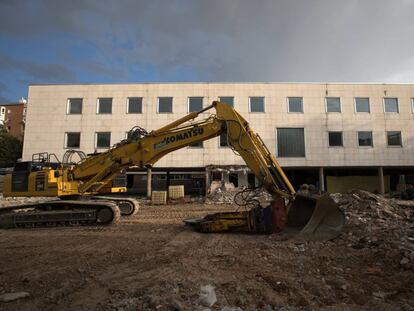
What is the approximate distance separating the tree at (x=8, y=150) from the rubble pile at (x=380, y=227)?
4867 cm

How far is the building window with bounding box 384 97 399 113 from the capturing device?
93.1ft

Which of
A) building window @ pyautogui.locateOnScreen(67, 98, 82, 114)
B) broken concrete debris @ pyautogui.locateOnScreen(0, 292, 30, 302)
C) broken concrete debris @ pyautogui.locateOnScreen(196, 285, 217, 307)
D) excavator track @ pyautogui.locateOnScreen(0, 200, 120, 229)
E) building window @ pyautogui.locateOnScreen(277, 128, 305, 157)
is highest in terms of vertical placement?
building window @ pyautogui.locateOnScreen(67, 98, 82, 114)

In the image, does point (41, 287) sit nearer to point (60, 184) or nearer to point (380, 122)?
point (60, 184)

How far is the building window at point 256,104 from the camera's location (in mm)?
27453

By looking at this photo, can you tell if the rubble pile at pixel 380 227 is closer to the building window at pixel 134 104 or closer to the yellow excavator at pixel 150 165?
the yellow excavator at pixel 150 165

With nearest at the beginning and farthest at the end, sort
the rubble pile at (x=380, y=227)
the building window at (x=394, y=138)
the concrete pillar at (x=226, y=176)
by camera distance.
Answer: the rubble pile at (x=380, y=227)
the concrete pillar at (x=226, y=176)
the building window at (x=394, y=138)

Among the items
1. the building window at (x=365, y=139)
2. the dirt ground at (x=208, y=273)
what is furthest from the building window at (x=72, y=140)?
the building window at (x=365, y=139)

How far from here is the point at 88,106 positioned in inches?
1086

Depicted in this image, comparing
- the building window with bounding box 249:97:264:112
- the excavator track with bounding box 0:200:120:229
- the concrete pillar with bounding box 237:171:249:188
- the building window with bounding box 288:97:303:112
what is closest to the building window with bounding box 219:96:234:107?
the building window with bounding box 249:97:264:112

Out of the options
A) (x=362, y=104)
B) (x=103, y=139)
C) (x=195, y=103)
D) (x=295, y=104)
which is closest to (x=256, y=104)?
(x=295, y=104)

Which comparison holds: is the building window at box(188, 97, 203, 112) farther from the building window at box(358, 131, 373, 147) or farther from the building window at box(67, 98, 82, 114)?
the building window at box(358, 131, 373, 147)

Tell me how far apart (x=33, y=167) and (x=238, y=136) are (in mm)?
8207

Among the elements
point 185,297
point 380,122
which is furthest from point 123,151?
point 380,122

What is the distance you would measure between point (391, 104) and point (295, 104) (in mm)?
9197
